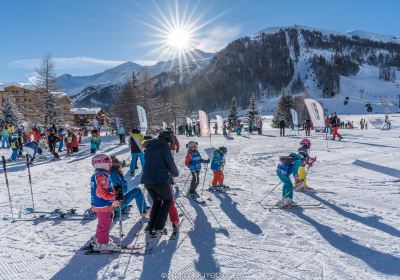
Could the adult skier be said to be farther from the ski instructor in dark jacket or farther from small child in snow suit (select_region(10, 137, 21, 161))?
small child in snow suit (select_region(10, 137, 21, 161))

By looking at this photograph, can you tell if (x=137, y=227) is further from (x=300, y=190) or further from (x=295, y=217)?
(x=300, y=190)

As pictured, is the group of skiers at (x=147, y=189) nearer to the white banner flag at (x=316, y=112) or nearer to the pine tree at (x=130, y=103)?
the white banner flag at (x=316, y=112)

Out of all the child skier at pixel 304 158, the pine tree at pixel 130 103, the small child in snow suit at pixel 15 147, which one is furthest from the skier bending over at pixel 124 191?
the pine tree at pixel 130 103

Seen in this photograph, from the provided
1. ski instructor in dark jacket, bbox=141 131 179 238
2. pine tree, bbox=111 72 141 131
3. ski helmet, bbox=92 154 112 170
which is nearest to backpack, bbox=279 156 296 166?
ski instructor in dark jacket, bbox=141 131 179 238

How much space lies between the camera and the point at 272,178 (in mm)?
12141

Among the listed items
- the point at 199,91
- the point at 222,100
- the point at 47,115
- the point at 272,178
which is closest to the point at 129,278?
the point at 272,178

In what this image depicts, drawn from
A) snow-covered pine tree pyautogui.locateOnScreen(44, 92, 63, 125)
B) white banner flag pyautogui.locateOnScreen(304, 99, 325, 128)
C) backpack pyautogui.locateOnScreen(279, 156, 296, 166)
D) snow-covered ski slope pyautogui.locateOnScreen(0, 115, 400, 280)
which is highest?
snow-covered pine tree pyautogui.locateOnScreen(44, 92, 63, 125)

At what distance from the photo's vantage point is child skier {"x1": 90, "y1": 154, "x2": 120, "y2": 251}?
4996 mm

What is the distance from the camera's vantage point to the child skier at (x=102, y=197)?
5.00 metres

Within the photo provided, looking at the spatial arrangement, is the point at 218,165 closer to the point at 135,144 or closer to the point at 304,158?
the point at 304,158

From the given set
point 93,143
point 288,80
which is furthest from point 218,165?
point 288,80

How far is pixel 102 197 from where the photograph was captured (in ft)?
16.4

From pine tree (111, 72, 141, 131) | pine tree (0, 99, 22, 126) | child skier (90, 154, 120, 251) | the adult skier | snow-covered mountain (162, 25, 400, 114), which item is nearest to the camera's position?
child skier (90, 154, 120, 251)

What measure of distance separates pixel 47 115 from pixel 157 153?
3492 cm
